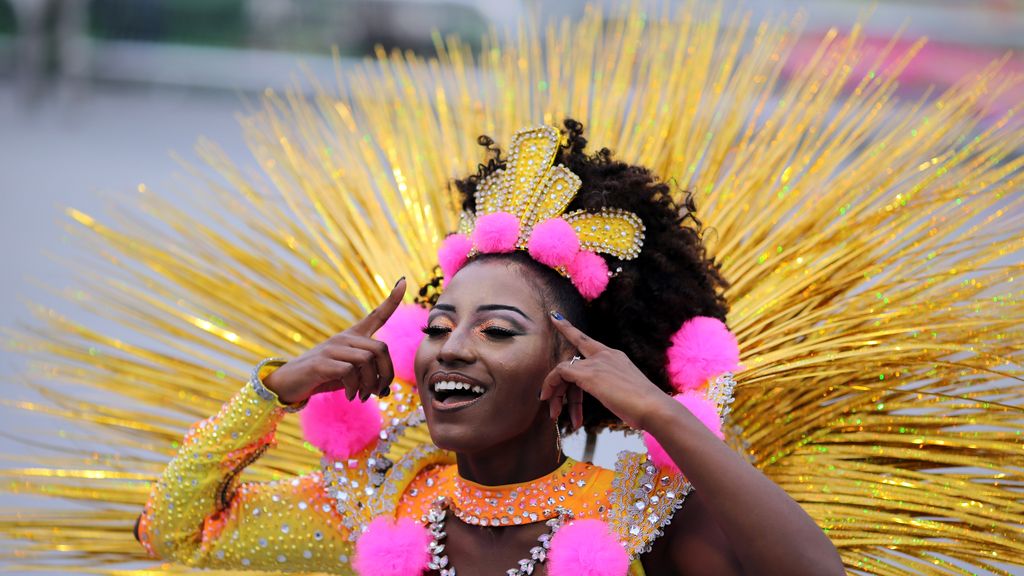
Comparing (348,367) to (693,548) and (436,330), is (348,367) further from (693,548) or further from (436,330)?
(693,548)

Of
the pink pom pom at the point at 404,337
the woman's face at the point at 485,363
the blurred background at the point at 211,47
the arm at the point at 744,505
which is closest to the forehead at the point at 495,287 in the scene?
the woman's face at the point at 485,363

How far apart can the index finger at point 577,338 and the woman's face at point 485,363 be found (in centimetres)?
3

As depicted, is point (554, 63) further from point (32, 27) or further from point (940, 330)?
point (32, 27)

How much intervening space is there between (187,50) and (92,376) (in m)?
4.07

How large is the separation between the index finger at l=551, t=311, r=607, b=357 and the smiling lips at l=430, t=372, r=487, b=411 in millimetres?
108

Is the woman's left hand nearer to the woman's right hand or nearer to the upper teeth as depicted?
the upper teeth

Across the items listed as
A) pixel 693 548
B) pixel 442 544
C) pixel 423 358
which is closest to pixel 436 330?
pixel 423 358

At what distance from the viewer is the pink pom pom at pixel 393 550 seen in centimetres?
151

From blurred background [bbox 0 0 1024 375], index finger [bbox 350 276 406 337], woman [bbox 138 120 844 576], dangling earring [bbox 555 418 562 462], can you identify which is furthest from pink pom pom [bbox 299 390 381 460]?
blurred background [bbox 0 0 1024 375]

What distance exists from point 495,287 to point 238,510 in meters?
0.43

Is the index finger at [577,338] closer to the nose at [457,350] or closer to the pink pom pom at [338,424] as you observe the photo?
the nose at [457,350]

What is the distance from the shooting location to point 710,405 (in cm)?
148

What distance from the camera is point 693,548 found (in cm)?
141

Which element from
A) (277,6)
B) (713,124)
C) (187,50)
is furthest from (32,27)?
(713,124)
